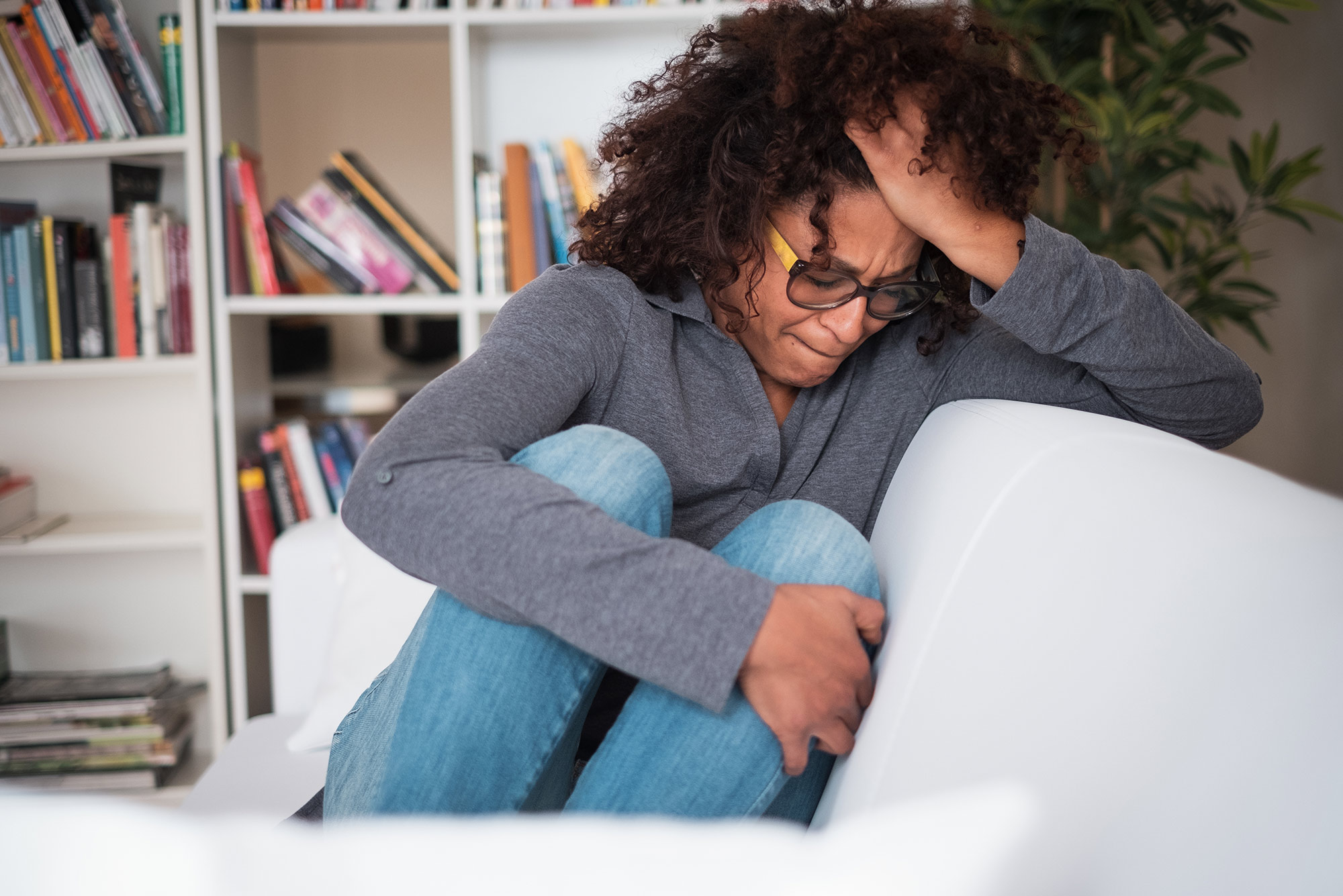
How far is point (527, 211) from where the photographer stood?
1.95m

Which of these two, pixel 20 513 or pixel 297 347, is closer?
pixel 20 513

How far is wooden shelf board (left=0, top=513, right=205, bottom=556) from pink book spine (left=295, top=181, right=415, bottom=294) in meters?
0.65

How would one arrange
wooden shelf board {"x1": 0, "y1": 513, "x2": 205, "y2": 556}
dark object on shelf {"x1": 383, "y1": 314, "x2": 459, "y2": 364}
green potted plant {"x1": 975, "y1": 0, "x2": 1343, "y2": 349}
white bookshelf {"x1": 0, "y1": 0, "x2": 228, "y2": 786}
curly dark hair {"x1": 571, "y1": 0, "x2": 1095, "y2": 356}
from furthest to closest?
dark object on shelf {"x1": 383, "y1": 314, "x2": 459, "y2": 364}, white bookshelf {"x1": 0, "y1": 0, "x2": 228, "y2": 786}, wooden shelf board {"x1": 0, "y1": 513, "x2": 205, "y2": 556}, green potted plant {"x1": 975, "y1": 0, "x2": 1343, "y2": 349}, curly dark hair {"x1": 571, "y1": 0, "x2": 1095, "y2": 356}

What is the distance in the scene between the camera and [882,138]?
2.99ft

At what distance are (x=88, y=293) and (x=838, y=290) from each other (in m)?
1.67

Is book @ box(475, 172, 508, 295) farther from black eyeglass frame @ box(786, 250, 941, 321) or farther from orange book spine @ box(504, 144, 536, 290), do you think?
black eyeglass frame @ box(786, 250, 941, 321)

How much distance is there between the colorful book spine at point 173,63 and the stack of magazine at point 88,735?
1159 mm


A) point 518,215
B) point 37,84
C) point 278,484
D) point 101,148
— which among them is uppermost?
point 37,84

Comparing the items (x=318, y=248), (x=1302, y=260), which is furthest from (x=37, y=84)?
(x=1302, y=260)

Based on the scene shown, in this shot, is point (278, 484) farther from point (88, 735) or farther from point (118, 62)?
point (118, 62)

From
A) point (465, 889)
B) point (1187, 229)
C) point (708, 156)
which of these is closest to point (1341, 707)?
point (465, 889)

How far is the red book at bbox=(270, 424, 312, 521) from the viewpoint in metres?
2.04

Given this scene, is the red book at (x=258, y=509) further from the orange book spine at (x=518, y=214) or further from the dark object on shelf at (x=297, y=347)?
the orange book spine at (x=518, y=214)

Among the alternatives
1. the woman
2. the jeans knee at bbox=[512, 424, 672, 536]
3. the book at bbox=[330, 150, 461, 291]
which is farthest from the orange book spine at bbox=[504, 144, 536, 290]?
the jeans knee at bbox=[512, 424, 672, 536]
